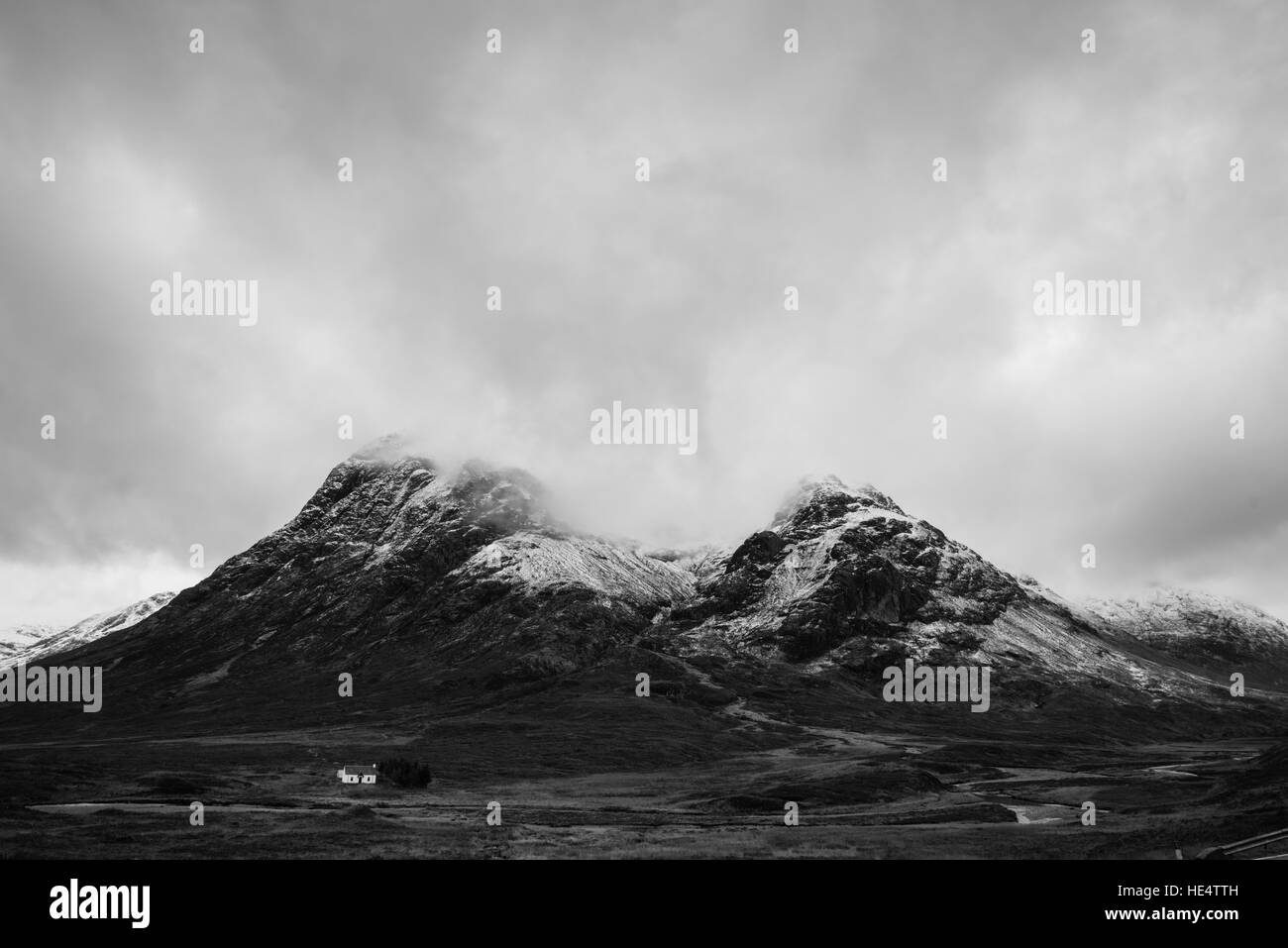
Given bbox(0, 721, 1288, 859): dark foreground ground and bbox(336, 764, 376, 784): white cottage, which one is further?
bbox(336, 764, 376, 784): white cottage

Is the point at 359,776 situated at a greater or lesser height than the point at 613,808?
lesser

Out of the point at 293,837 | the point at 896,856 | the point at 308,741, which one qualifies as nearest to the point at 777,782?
the point at 896,856

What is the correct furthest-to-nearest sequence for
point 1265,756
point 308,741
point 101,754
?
point 308,741
point 101,754
point 1265,756

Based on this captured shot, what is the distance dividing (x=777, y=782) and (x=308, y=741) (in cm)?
11735

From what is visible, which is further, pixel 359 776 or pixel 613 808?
pixel 359 776

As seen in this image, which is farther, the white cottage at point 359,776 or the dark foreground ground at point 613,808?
the white cottage at point 359,776
